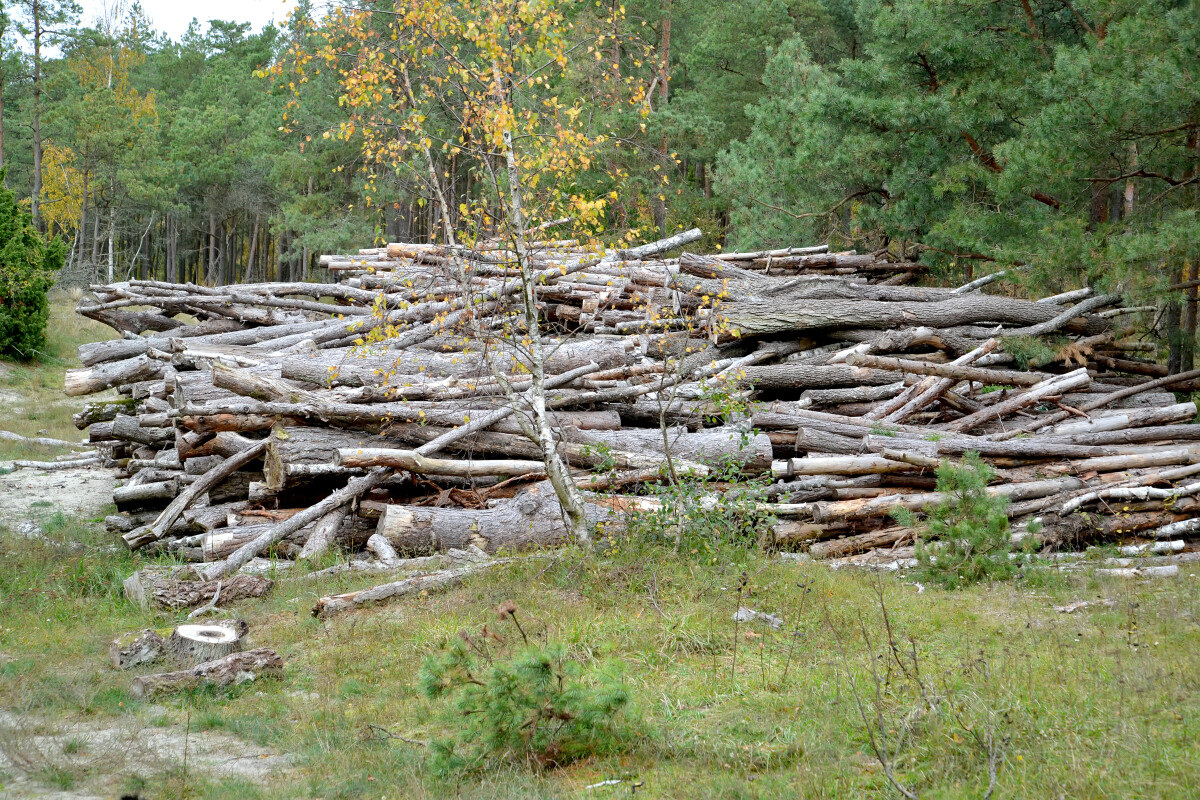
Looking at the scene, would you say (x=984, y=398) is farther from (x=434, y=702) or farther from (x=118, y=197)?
(x=118, y=197)

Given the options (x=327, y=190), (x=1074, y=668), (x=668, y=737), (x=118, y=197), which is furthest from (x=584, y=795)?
(x=118, y=197)

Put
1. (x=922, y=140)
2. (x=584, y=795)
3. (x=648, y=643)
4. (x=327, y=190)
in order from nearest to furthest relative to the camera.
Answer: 1. (x=584, y=795)
2. (x=648, y=643)
3. (x=922, y=140)
4. (x=327, y=190)

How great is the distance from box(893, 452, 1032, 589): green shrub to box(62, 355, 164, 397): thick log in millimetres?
11302

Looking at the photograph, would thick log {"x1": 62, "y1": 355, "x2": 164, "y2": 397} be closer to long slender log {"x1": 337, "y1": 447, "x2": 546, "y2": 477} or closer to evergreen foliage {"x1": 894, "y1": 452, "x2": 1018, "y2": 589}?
long slender log {"x1": 337, "y1": 447, "x2": 546, "y2": 477}

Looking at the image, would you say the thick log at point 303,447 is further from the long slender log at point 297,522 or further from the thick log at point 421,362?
the thick log at point 421,362

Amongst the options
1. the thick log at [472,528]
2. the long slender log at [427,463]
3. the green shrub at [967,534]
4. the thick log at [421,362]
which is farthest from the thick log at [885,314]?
the green shrub at [967,534]

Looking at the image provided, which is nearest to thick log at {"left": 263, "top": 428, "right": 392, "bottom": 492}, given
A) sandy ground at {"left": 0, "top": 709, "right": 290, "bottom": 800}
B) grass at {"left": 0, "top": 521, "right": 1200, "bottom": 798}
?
grass at {"left": 0, "top": 521, "right": 1200, "bottom": 798}

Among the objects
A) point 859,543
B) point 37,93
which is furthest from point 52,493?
point 37,93

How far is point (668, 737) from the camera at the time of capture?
467 centimetres

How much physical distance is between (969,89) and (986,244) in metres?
2.64

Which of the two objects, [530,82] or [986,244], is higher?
[530,82]

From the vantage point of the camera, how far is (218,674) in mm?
5980

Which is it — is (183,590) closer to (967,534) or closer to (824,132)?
(967,534)

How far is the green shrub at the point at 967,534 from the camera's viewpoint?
7773 mm
